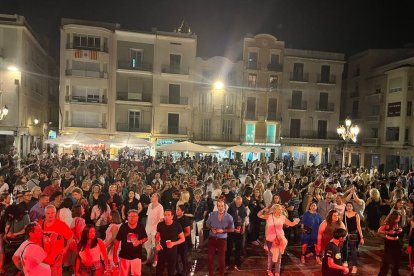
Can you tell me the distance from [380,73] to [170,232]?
124ft

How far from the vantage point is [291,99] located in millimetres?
38344

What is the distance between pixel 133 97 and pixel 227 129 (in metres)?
10.3

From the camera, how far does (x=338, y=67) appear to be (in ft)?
128

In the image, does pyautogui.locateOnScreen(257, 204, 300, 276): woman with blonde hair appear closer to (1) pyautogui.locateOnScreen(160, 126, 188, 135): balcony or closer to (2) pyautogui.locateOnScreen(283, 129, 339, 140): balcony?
(1) pyautogui.locateOnScreen(160, 126, 188, 135): balcony

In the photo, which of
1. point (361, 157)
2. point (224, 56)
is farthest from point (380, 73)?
point (224, 56)

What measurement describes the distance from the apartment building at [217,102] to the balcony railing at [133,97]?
190 inches

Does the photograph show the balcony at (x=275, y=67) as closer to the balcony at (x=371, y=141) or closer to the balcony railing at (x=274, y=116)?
the balcony railing at (x=274, y=116)

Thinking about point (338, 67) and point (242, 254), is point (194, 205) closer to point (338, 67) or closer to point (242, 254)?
point (242, 254)

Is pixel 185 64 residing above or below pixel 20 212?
above

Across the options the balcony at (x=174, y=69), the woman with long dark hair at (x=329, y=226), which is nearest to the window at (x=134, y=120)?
the balcony at (x=174, y=69)

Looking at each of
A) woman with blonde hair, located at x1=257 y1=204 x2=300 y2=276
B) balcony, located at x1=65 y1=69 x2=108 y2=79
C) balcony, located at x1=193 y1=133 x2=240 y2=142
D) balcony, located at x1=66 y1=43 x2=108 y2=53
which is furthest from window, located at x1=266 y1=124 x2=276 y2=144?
woman with blonde hair, located at x1=257 y1=204 x2=300 y2=276

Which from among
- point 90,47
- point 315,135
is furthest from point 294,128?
point 90,47

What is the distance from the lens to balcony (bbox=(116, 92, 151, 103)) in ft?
109

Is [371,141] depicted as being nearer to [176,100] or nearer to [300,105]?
[300,105]
